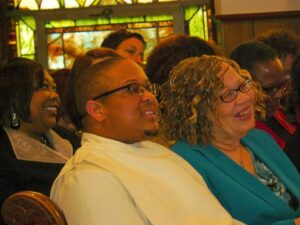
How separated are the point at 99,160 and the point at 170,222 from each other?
268 millimetres

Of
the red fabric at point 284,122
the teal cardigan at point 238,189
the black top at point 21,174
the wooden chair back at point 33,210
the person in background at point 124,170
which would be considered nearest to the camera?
the wooden chair back at point 33,210

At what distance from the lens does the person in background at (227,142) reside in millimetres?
2062

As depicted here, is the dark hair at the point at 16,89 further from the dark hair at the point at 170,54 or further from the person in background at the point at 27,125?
the dark hair at the point at 170,54

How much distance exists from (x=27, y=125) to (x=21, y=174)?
0.89 ft

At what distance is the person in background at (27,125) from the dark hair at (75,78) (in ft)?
0.36

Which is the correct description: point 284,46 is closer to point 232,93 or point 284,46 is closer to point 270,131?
point 270,131

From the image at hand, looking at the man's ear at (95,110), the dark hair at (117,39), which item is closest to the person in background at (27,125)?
the man's ear at (95,110)

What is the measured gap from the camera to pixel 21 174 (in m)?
2.32

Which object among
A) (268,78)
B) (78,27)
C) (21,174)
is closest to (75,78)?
(21,174)

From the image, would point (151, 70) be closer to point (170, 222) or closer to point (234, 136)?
point (234, 136)

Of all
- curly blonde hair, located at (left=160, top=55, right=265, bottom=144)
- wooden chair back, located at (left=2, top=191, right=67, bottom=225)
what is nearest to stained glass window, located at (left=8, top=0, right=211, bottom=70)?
curly blonde hair, located at (left=160, top=55, right=265, bottom=144)

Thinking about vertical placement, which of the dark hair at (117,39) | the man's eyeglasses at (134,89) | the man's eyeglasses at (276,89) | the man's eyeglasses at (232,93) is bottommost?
the man's eyeglasses at (276,89)

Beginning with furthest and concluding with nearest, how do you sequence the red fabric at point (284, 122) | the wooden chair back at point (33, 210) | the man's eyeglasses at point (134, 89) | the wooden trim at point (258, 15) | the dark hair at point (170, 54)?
1. the wooden trim at point (258, 15)
2. the red fabric at point (284, 122)
3. the dark hair at point (170, 54)
4. the man's eyeglasses at point (134, 89)
5. the wooden chair back at point (33, 210)

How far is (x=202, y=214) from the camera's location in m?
1.82
